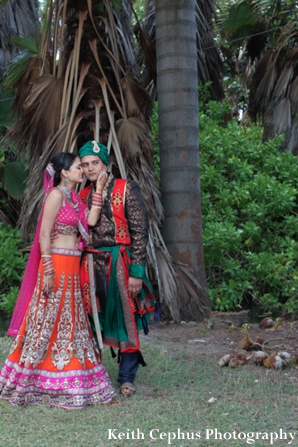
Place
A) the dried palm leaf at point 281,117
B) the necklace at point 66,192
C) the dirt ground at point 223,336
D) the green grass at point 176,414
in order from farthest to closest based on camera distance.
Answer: the dried palm leaf at point 281,117 < the dirt ground at point 223,336 < the necklace at point 66,192 < the green grass at point 176,414

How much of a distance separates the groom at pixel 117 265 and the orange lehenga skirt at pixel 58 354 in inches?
5.4

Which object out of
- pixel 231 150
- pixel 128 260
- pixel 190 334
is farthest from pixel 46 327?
pixel 231 150

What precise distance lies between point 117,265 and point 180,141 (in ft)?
10.1

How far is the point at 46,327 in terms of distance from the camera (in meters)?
4.19

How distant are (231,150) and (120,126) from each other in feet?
11.1

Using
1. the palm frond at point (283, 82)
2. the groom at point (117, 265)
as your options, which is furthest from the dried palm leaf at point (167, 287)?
the palm frond at point (283, 82)

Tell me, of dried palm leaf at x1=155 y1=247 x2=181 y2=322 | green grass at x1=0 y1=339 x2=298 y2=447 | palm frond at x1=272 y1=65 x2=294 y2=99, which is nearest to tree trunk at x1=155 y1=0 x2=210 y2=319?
dried palm leaf at x1=155 y1=247 x2=181 y2=322

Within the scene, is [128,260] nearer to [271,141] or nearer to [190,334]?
[190,334]

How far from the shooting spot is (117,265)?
4387 millimetres

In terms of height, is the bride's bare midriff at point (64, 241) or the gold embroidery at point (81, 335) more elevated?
the bride's bare midriff at point (64, 241)

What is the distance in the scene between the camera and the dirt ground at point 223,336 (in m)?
5.70

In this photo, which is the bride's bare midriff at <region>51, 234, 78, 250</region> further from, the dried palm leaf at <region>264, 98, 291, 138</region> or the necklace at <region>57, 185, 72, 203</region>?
the dried palm leaf at <region>264, 98, 291, 138</region>

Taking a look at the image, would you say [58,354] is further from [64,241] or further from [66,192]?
[66,192]

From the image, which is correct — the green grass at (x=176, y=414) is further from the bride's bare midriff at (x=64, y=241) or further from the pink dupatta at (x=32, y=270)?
the bride's bare midriff at (x=64, y=241)
